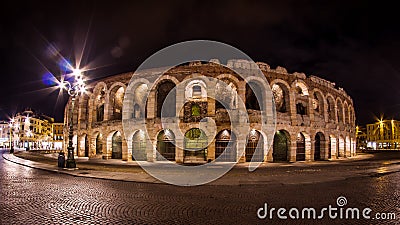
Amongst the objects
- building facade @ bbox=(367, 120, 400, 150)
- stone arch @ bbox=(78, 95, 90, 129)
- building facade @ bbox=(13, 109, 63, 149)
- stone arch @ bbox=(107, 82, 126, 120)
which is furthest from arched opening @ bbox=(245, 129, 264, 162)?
building facade @ bbox=(367, 120, 400, 150)

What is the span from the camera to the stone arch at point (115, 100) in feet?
102

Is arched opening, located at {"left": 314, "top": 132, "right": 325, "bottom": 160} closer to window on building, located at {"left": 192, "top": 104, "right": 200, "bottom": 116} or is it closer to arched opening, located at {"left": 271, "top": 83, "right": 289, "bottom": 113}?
arched opening, located at {"left": 271, "top": 83, "right": 289, "bottom": 113}

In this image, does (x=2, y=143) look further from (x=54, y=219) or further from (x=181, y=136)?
(x=54, y=219)

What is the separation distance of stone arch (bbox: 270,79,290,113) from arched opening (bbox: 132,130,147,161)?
48.3 ft

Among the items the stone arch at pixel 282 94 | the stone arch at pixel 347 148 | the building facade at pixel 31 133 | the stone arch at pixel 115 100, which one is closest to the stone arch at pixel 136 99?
the stone arch at pixel 115 100

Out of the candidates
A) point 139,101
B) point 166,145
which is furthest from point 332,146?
point 139,101

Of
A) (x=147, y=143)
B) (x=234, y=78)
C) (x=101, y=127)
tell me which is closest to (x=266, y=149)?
(x=234, y=78)

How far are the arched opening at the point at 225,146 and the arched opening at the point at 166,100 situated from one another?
6.72m

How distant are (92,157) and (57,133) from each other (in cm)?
10165

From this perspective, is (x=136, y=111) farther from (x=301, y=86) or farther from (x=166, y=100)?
(x=301, y=86)

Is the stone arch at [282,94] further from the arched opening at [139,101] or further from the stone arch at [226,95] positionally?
the arched opening at [139,101]

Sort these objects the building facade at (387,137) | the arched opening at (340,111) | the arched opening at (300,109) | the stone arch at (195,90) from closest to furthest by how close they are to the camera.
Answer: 1. the stone arch at (195,90)
2. the arched opening at (300,109)
3. the arched opening at (340,111)
4. the building facade at (387,137)

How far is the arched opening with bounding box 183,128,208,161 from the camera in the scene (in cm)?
2686

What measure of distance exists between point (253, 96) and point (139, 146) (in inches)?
534
